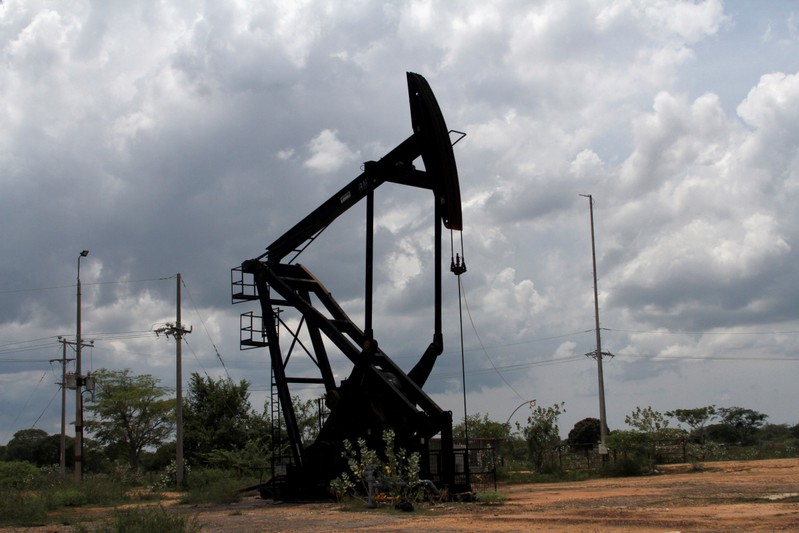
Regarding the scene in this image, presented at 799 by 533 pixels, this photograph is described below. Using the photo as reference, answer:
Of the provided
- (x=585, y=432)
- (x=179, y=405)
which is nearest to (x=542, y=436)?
(x=179, y=405)

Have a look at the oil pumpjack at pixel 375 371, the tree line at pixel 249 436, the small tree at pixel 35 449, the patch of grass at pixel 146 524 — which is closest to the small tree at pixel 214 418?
the tree line at pixel 249 436

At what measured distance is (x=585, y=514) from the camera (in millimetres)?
12609

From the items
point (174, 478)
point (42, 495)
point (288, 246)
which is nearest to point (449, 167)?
point (288, 246)

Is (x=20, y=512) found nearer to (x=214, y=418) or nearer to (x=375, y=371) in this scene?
(x=375, y=371)

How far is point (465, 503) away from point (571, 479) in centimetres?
1267

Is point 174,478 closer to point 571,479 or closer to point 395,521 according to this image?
point 571,479

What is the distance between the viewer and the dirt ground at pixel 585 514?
10703 mm

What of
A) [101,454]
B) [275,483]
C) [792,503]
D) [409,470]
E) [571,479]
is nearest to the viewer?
[792,503]

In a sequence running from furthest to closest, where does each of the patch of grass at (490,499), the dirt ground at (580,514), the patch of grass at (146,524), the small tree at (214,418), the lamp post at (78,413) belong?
the small tree at (214,418)
the lamp post at (78,413)
the patch of grass at (490,499)
the dirt ground at (580,514)
the patch of grass at (146,524)

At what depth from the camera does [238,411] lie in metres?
45.6

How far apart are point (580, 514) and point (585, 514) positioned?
3.7 inches

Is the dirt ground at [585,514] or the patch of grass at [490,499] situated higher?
the dirt ground at [585,514]

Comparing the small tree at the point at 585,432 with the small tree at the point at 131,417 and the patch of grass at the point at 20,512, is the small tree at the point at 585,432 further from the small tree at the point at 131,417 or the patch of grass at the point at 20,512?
the patch of grass at the point at 20,512

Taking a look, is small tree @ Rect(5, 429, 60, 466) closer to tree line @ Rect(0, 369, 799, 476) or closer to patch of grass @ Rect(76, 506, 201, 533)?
tree line @ Rect(0, 369, 799, 476)
